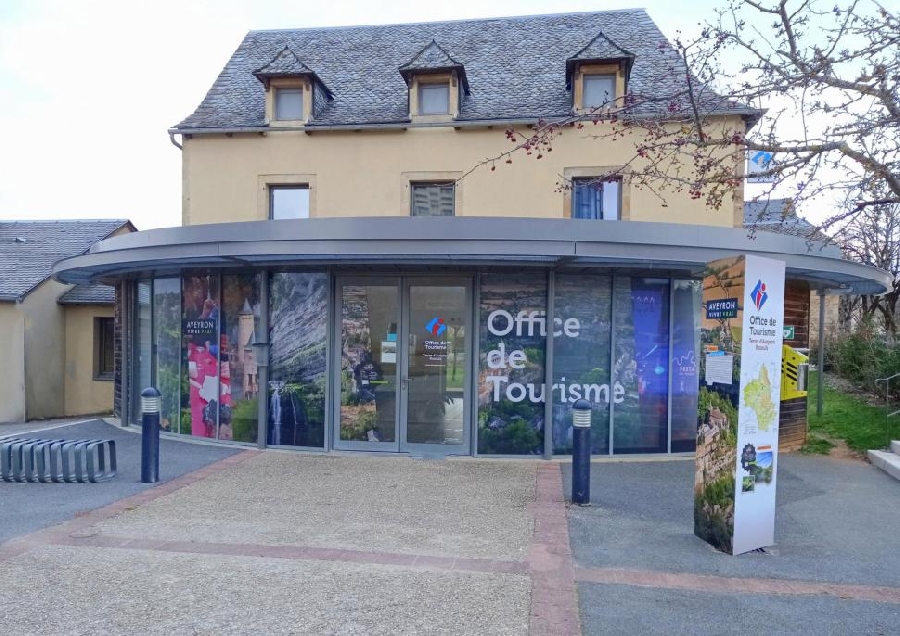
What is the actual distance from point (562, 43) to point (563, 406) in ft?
31.6

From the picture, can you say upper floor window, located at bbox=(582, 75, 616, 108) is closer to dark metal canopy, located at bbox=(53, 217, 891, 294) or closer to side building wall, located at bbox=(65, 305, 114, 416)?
dark metal canopy, located at bbox=(53, 217, 891, 294)

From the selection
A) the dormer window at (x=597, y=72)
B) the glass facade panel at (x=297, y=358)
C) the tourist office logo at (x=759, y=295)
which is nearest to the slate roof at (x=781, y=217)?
the tourist office logo at (x=759, y=295)

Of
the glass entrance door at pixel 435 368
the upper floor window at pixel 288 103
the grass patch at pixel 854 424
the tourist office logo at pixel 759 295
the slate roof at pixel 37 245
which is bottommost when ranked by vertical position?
the grass patch at pixel 854 424

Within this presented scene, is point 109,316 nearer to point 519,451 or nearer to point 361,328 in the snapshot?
point 361,328

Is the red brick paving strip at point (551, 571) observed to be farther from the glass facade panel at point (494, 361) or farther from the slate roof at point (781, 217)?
the slate roof at point (781, 217)

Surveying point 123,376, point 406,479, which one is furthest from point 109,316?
point 406,479

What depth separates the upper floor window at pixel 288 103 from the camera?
13.2 meters

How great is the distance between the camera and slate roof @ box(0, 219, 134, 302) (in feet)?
51.4

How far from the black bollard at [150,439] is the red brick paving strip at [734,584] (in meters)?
4.80

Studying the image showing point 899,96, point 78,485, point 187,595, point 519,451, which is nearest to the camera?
point 187,595

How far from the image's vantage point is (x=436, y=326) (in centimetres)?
880

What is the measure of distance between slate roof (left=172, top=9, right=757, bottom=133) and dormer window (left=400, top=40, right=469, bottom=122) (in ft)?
0.96

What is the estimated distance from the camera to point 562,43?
48.8ft

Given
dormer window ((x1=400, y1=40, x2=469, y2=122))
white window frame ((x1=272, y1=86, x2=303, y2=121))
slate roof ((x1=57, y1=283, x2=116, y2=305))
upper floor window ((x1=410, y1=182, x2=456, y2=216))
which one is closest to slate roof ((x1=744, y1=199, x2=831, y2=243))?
upper floor window ((x1=410, y1=182, x2=456, y2=216))
